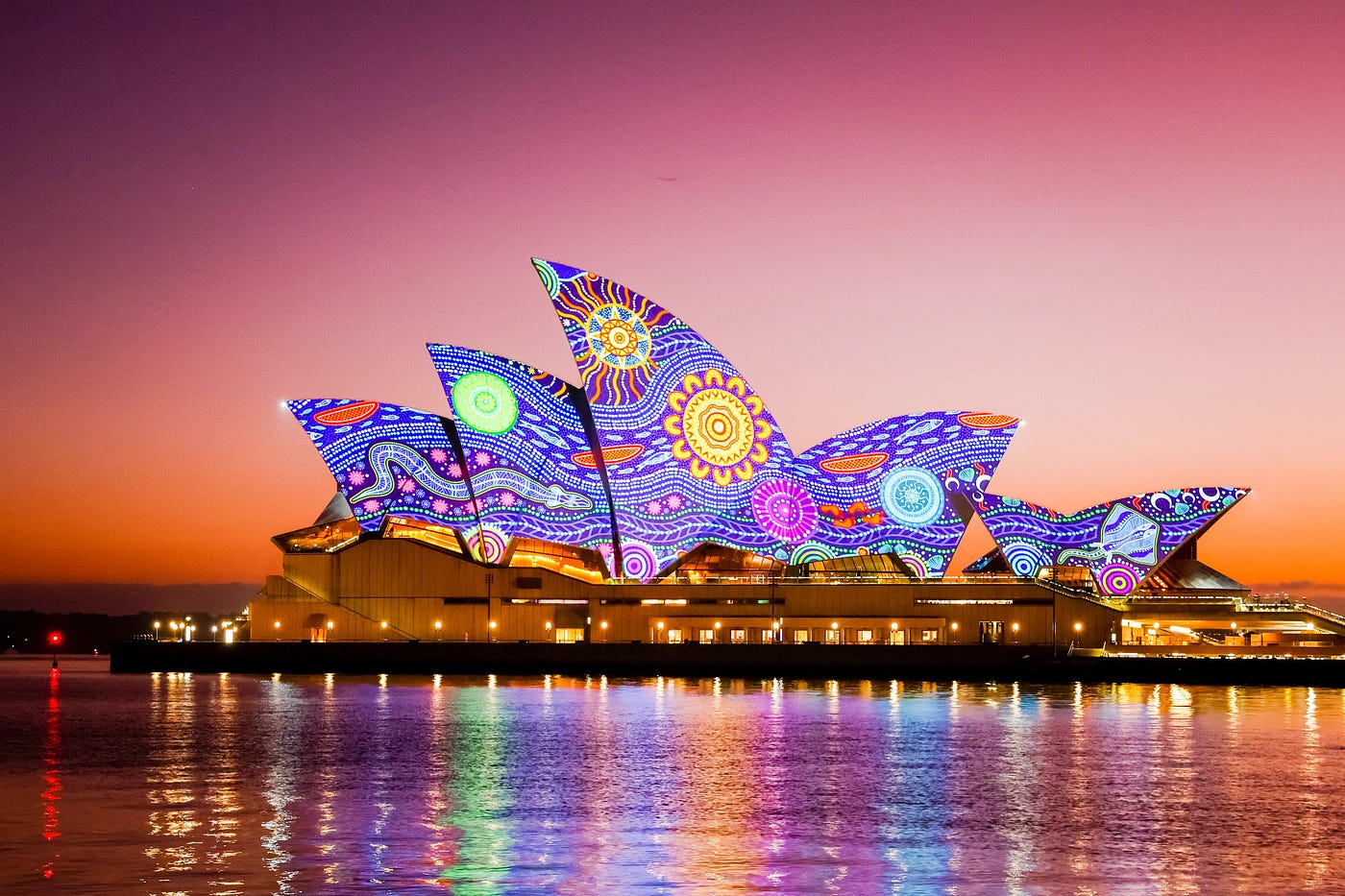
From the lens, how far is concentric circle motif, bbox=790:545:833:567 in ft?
222

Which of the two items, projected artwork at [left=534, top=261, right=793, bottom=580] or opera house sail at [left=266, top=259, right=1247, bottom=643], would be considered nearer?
projected artwork at [left=534, top=261, right=793, bottom=580]

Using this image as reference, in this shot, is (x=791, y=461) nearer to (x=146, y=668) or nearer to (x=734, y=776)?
(x=146, y=668)

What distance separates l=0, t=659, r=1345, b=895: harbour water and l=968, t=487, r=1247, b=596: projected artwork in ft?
66.9

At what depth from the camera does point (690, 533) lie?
65.8 m

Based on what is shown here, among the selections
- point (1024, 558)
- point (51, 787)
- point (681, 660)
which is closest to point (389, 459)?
point (681, 660)

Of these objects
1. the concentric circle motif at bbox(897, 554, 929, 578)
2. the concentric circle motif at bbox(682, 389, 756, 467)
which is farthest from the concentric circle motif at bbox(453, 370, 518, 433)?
the concentric circle motif at bbox(897, 554, 929, 578)

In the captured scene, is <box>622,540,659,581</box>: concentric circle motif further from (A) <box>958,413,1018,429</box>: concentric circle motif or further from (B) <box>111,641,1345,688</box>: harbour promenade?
(A) <box>958,413,1018,429</box>: concentric circle motif

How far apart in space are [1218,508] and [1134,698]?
17.7m

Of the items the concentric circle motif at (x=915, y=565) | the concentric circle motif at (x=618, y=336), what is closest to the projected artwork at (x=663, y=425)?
the concentric circle motif at (x=618, y=336)

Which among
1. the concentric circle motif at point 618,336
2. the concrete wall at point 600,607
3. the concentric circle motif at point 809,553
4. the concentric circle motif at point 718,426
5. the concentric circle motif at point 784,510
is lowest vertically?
the concrete wall at point 600,607

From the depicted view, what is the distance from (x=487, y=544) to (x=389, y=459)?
17.8 feet

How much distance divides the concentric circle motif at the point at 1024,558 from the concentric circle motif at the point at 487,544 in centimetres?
2093

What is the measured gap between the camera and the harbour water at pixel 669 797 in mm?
18766

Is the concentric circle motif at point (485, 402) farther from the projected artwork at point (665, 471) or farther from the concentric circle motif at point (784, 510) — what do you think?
the concentric circle motif at point (784, 510)
